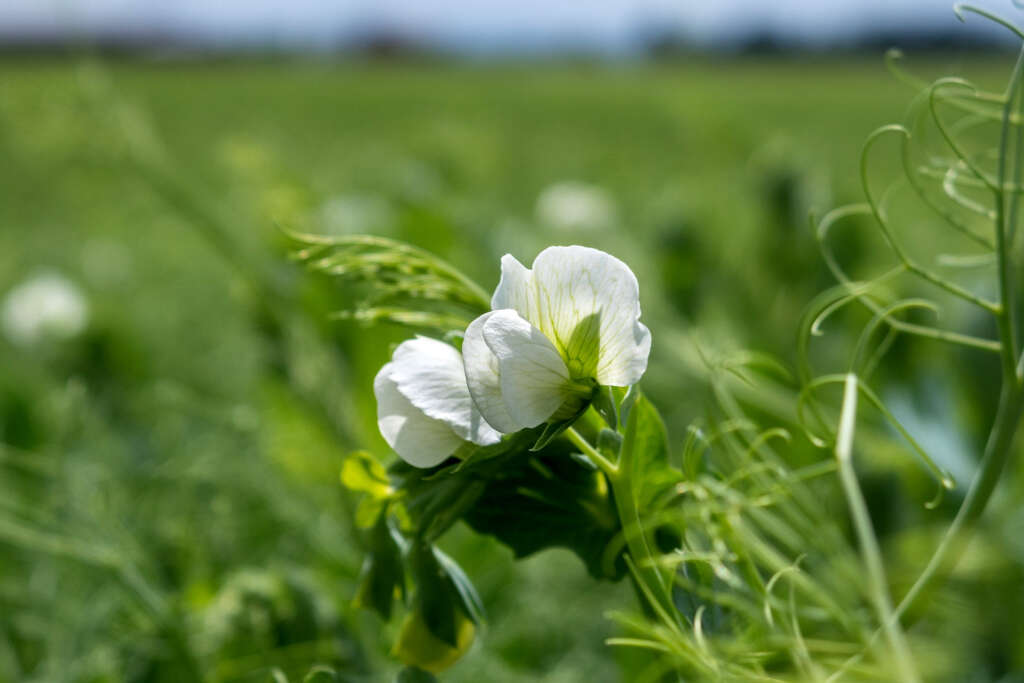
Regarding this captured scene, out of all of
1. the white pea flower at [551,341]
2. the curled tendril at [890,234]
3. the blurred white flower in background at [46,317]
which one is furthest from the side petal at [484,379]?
the blurred white flower in background at [46,317]

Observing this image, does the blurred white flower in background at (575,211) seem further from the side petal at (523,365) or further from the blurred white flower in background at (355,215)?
the side petal at (523,365)

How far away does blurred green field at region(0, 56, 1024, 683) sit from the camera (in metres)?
0.39

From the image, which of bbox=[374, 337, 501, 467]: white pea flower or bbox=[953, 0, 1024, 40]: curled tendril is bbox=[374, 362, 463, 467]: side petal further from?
bbox=[953, 0, 1024, 40]: curled tendril

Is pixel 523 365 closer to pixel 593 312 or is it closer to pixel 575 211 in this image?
pixel 593 312

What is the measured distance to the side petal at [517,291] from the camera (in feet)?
0.63

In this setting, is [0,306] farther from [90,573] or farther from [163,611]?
[163,611]

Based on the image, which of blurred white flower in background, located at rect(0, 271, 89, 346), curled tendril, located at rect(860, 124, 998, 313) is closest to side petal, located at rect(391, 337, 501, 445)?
curled tendril, located at rect(860, 124, 998, 313)

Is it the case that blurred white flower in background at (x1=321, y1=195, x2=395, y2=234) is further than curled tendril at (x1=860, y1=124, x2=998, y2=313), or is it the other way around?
blurred white flower in background at (x1=321, y1=195, x2=395, y2=234)

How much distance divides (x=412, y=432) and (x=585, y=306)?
0.04 meters

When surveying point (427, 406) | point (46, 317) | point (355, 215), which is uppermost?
point (427, 406)

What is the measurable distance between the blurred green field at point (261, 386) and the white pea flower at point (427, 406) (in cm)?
6

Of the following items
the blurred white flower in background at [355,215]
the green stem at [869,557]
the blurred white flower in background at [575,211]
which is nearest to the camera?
the green stem at [869,557]

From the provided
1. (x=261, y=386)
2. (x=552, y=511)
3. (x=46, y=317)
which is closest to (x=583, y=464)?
(x=552, y=511)

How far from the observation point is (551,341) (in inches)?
7.8
